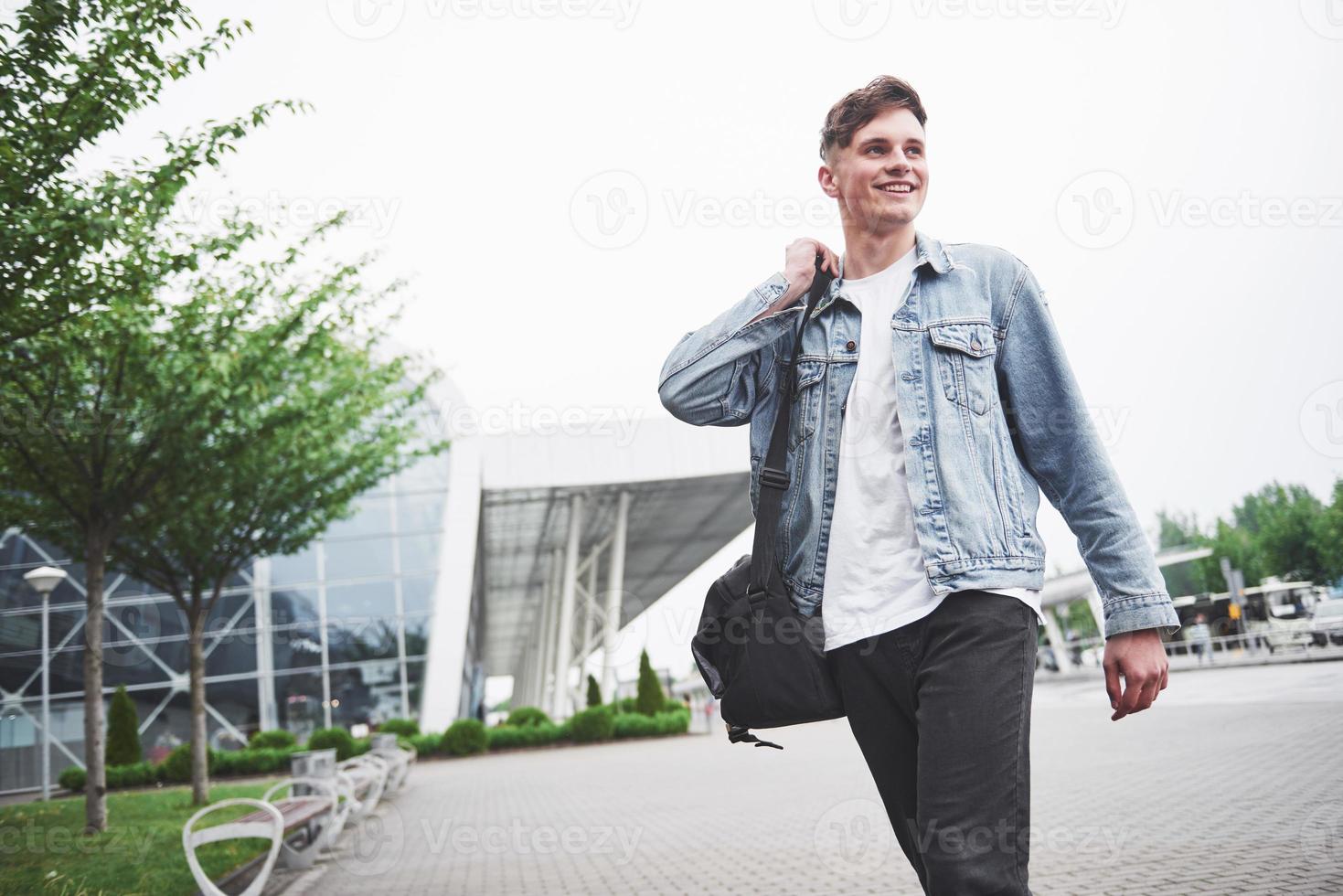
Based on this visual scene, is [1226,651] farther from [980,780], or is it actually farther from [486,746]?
[980,780]

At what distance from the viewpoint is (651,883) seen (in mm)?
6570

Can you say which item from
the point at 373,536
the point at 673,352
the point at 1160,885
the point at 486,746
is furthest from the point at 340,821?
the point at 373,536

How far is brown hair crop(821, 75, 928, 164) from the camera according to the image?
2350mm

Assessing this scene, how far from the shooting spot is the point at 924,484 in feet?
6.79

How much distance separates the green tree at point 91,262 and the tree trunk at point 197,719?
2869mm

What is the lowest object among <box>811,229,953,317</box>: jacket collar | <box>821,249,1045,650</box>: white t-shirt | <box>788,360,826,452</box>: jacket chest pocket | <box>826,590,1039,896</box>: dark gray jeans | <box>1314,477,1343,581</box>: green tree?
<box>826,590,1039,896</box>: dark gray jeans

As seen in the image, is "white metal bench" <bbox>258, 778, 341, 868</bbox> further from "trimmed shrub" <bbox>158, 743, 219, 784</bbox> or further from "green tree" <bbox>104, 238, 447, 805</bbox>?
"trimmed shrub" <bbox>158, 743, 219, 784</bbox>

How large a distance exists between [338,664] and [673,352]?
26.7m

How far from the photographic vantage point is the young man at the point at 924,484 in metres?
1.91

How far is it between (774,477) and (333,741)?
79.4 feet

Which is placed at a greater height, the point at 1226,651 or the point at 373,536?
the point at 373,536
